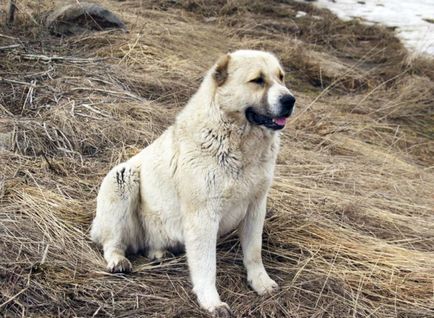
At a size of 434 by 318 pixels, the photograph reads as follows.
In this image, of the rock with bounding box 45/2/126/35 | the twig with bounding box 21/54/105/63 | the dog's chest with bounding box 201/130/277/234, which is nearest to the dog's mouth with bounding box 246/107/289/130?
the dog's chest with bounding box 201/130/277/234

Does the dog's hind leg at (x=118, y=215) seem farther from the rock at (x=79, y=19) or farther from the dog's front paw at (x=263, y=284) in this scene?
the rock at (x=79, y=19)

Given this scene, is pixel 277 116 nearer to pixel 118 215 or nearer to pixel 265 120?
pixel 265 120

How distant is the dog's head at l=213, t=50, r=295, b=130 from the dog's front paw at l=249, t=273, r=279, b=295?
3.19 feet

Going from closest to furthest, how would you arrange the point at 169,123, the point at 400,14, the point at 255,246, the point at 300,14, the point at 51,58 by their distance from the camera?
the point at 255,246, the point at 169,123, the point at 51,58, the point at 300,14, the point at 400,14

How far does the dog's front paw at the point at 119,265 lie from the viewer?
420 cm

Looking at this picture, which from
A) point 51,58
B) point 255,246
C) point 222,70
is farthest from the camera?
point 51,58

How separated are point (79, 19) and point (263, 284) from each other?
588cm

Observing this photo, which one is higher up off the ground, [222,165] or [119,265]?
[222,165]

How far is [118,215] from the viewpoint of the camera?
444 cm

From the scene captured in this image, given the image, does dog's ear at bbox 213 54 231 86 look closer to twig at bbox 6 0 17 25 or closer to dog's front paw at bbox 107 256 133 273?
dog's front paw at bbox 107 256 133 273

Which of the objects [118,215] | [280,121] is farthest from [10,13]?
[280,121]

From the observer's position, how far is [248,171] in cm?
397

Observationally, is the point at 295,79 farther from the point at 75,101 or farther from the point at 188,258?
the point at 188,258

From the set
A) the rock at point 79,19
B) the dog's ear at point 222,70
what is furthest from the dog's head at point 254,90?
the rock at point 79,19
